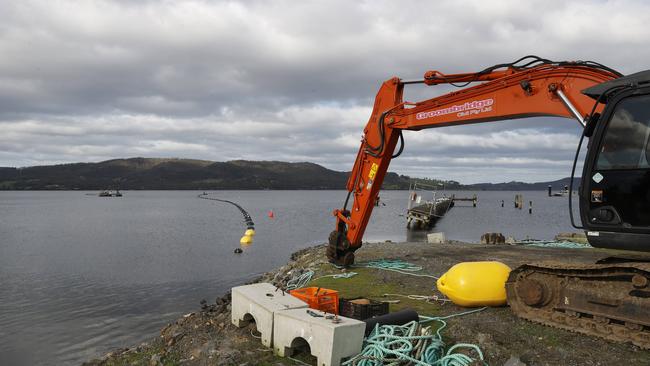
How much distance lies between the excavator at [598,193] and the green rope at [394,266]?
548cm

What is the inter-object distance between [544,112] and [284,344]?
21.9ft

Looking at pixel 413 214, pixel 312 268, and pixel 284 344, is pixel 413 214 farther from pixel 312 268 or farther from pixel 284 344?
pixel 284 344

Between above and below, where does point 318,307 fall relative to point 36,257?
above

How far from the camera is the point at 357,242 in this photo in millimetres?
14578

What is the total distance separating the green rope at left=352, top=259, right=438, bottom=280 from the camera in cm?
1435

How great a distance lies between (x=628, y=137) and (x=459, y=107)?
477 centimetres

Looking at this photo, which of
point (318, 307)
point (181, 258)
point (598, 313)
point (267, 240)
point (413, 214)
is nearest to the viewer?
point (598, 313)

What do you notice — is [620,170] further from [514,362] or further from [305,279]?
[305,279]

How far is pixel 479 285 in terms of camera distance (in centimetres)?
950

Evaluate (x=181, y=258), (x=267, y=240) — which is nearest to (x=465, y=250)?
(x=181, y=258)

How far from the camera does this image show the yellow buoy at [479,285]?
372 inches

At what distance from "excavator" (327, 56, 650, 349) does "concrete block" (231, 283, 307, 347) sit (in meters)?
4.21

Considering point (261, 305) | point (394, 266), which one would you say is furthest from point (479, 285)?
point (394, 266)

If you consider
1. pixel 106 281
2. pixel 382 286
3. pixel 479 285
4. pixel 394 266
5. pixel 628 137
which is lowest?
pixel 106 281
